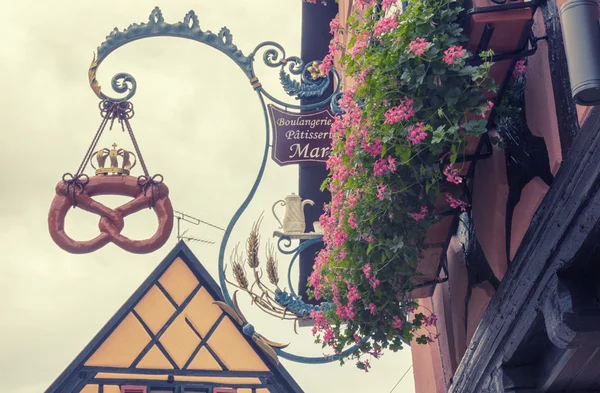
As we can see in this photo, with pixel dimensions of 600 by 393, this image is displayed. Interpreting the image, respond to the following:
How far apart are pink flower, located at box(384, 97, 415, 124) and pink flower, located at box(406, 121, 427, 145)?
61 millimetres

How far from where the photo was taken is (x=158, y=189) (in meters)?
6.59

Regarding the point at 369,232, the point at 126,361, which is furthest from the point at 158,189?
the point at 369,232

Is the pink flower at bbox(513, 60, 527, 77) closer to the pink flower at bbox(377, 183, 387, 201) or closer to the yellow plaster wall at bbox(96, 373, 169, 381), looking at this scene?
the pink flower at bbox(377, 183, 387, 201)

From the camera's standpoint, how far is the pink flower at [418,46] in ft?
11.4

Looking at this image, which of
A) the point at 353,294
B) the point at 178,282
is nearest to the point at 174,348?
the point at 178,282

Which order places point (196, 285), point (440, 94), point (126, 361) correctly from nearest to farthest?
point (440, 94) → point (126, 361) → point (196, 285)

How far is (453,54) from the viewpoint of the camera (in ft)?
11.2

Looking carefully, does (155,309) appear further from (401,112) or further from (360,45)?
(401,112)

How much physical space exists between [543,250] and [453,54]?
36.4 inches

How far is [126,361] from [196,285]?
0.96m

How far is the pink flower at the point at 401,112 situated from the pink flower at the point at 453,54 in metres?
0.26

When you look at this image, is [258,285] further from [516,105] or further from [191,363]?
[516,105]

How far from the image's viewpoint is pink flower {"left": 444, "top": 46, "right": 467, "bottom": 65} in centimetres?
339

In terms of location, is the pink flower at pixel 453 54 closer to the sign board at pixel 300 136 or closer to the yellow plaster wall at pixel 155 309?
the sign board at pixel 300 136
